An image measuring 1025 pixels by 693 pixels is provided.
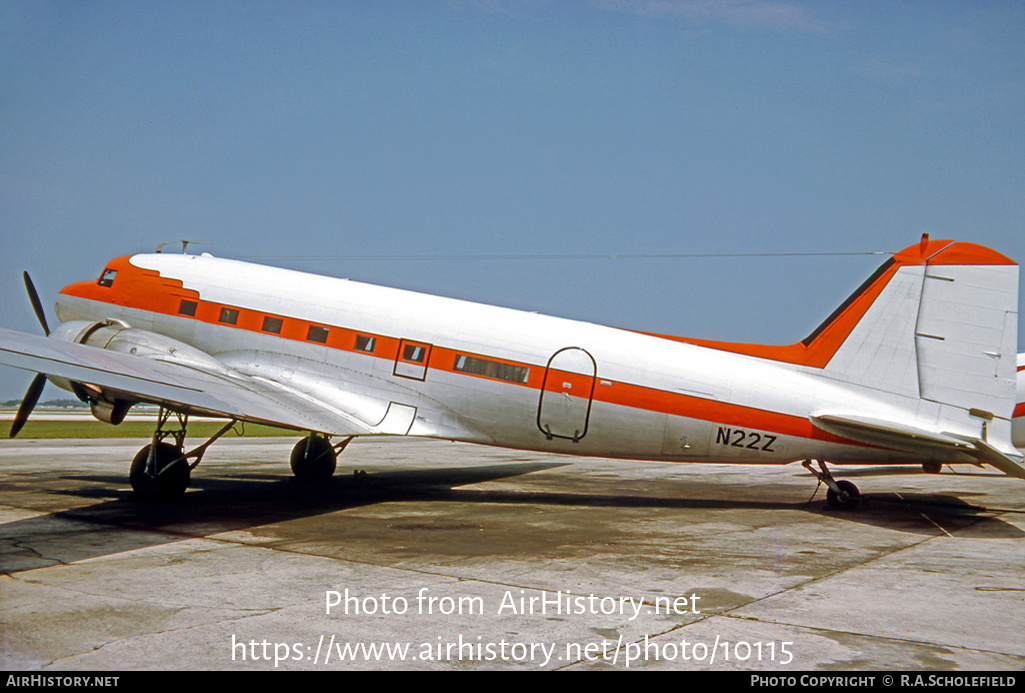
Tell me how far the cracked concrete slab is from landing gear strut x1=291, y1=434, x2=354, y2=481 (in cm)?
129

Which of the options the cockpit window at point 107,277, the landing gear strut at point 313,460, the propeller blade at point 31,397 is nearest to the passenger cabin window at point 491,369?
the landing gear strut at point 313,460

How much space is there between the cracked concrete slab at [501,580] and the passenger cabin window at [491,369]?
2.48 metres

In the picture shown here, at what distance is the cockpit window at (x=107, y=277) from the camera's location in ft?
57.1

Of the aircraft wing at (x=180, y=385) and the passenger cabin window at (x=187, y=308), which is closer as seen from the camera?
the aircraft wing at (x=180, y=385)

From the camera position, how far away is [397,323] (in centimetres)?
1573

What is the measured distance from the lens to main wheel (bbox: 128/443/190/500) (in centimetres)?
Result: 1358

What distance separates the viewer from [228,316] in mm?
16453

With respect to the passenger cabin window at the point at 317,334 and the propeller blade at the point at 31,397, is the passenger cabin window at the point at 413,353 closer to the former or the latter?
the passenger cabin window at the point at 317,334

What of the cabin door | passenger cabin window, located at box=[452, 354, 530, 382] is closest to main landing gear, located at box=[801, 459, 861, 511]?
the cabin door

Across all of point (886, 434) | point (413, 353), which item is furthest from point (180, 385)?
point (886, 434)

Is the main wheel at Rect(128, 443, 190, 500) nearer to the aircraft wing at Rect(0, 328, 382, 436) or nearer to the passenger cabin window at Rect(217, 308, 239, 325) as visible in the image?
the aircraft wing at Rect(0, 328, 382, 436)

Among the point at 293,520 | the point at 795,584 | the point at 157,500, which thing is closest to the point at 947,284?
the point at 795,584

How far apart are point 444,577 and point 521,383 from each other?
21.6 ft

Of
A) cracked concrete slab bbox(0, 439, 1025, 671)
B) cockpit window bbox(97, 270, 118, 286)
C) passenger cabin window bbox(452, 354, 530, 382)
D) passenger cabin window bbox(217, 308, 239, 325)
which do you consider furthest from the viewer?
cockpit window bbox(97, 270, 118, 286)
